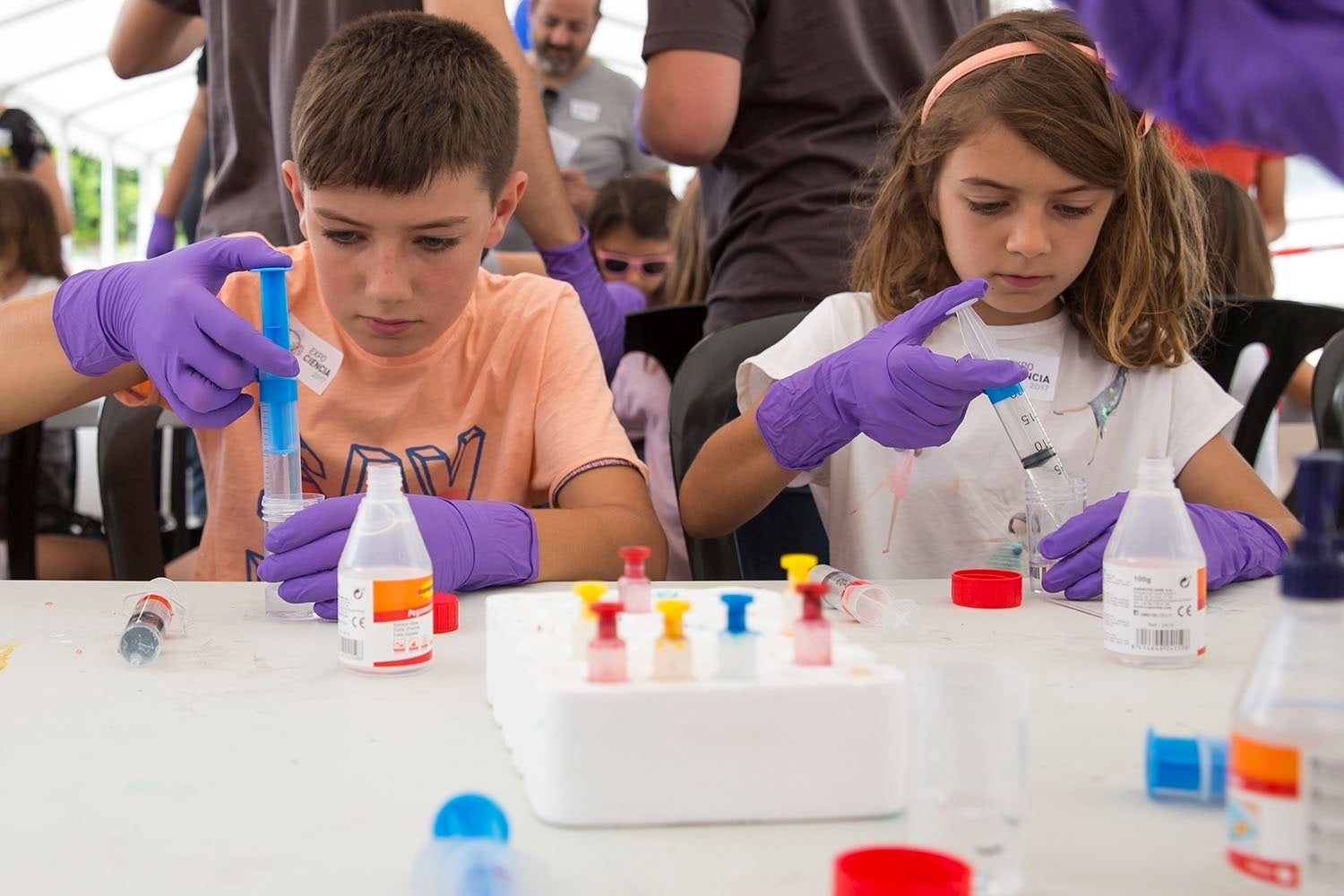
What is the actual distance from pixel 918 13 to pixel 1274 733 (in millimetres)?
1492

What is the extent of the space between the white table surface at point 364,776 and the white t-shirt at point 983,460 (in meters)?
0.53

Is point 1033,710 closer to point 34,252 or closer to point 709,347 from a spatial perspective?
point 709,347

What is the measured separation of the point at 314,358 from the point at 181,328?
0.62ft

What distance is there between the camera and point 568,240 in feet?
5.94

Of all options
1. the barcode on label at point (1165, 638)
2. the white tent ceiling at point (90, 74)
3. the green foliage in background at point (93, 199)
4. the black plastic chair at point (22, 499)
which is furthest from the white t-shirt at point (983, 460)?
the green foliage in background at point (93, 199)

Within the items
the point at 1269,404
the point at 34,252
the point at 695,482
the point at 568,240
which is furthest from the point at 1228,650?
the point at 34,252

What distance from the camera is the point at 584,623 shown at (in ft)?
2.12

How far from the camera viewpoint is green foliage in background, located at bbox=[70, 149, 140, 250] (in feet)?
36.1

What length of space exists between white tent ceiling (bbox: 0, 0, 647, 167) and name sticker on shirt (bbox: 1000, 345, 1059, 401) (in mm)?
4734

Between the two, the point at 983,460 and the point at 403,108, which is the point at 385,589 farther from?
the point at 983,460

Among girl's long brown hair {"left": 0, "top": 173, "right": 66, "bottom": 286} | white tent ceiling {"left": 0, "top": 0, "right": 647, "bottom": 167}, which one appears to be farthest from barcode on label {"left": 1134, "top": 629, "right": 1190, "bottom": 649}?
white tent ceiling {"left": 0, "top": 0, "right": 647, "bottom": 167}

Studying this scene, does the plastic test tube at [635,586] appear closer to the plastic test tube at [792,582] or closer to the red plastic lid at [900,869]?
the plastic test tube at [792,582]

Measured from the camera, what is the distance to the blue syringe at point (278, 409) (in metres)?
1.05

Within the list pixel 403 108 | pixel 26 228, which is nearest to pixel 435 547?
pixel 403 108
